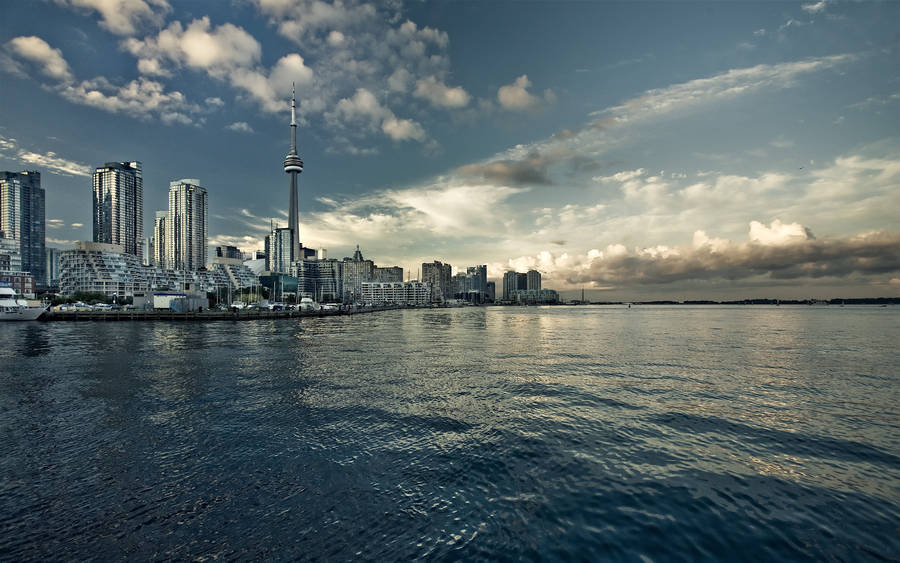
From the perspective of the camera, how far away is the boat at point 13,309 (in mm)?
89000

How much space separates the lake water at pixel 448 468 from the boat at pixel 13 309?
95834mm

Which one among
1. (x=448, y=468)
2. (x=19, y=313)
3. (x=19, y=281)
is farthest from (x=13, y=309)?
(x=19, y=281)

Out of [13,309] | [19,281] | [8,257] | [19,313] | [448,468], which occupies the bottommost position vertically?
[448,468]

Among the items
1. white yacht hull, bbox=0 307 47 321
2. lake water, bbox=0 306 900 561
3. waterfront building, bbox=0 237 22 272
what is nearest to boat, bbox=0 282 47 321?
white yacht hull, bbox=0 307 47 321

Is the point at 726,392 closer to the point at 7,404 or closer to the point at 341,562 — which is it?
the point at 341,562

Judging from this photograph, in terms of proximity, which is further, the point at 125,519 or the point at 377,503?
the point at 377,503

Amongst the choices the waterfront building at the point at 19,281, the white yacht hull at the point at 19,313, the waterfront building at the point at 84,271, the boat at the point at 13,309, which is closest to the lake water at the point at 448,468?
the white yacht hull at the point at 19,313

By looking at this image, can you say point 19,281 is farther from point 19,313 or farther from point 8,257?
point 19,313

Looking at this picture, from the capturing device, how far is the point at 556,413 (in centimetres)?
1944

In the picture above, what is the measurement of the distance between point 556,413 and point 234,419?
1615 centimetres

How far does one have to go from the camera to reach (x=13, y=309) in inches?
3538

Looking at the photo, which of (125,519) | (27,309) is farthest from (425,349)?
(27,309)

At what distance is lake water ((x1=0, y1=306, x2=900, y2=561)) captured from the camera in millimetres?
9328

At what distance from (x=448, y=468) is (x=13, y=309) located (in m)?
130
